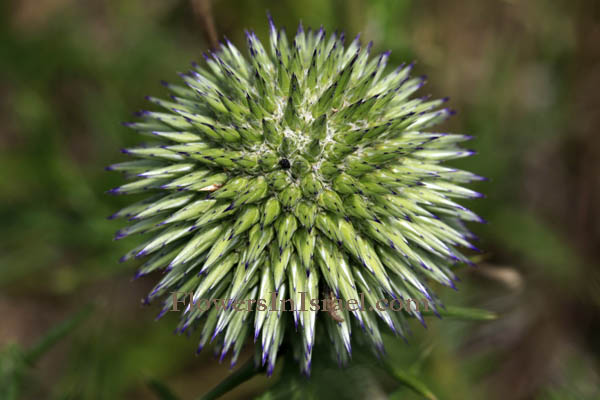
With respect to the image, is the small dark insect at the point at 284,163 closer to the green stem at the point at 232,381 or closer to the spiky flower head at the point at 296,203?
the spiky flower head at the point at 296,203

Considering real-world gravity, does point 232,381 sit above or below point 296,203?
below

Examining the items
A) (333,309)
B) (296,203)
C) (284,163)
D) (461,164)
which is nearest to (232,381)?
(333,309)

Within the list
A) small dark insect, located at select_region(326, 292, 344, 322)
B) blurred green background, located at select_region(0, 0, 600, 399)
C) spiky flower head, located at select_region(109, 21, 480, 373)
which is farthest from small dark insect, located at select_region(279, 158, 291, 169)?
blurred green background, located at select_region(0, 0, 600, 399)

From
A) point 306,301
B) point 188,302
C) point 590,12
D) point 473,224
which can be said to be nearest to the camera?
point 306,301

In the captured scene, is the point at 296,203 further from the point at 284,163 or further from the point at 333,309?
the point at 333,309

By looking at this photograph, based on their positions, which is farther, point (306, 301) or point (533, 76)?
point (533, 76)

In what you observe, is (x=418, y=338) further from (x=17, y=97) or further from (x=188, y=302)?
(x=17, y=97)

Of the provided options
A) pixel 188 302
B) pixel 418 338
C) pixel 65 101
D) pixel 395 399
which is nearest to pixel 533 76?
pixel 418 338
